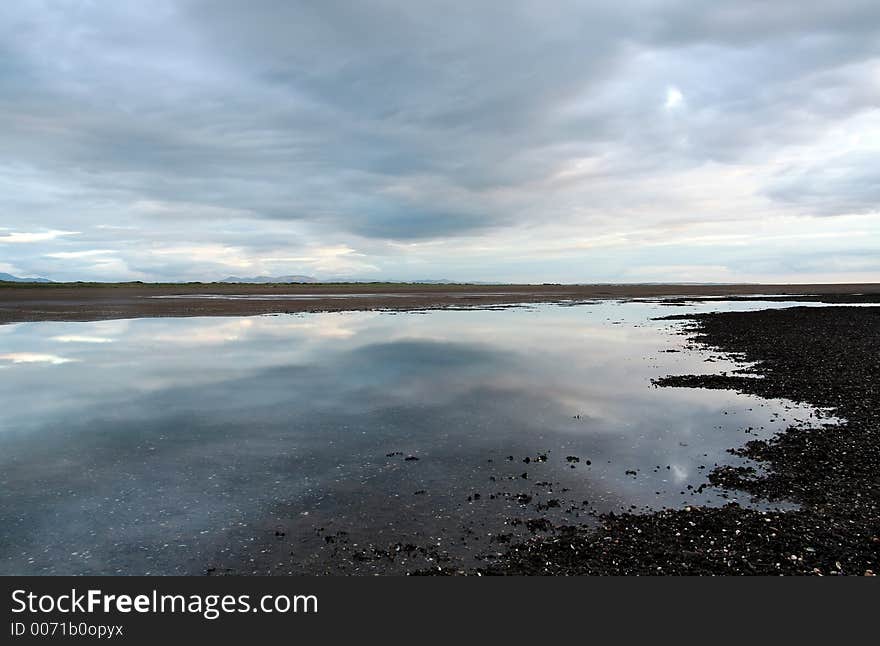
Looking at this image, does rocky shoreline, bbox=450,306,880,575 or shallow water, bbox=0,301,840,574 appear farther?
shallow water, bbox=0,301,840,574

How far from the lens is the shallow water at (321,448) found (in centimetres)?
864

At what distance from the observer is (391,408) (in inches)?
683

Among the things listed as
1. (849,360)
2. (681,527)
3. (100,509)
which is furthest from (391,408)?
(849,360)

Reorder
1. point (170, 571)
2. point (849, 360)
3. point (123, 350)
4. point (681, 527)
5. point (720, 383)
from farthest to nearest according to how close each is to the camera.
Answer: point (123, 350)
point (849, 360)
point (720, 383)
point (681, 527)
point (170, 571)

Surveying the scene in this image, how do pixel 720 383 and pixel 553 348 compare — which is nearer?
pixel 720 383

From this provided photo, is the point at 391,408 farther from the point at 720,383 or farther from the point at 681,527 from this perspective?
the point at 720,383

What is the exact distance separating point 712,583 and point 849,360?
2422cm

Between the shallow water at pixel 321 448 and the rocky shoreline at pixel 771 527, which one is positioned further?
the shallow water at pixel 321 448

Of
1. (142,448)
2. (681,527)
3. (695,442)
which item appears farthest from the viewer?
(695,442)

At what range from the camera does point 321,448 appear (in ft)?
A: 43.3

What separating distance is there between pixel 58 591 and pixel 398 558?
4.77 m

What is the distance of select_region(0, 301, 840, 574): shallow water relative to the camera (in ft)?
28.3

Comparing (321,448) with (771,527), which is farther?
(321,448)

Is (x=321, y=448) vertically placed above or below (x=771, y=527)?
above
